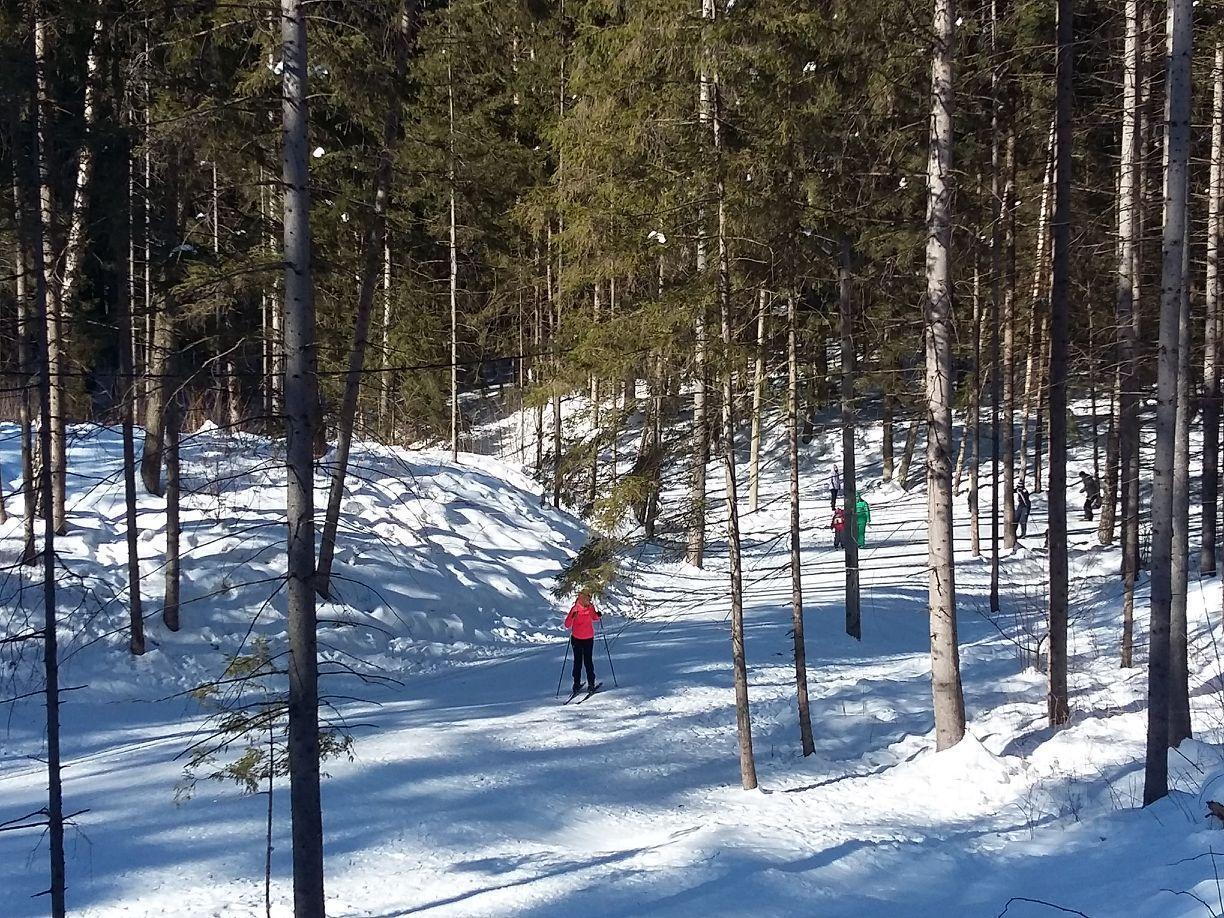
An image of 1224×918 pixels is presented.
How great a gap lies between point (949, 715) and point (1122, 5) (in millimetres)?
10986

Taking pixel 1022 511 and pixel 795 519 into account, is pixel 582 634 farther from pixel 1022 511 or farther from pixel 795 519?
pixel 1022 511

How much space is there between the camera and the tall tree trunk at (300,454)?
20.9 ft

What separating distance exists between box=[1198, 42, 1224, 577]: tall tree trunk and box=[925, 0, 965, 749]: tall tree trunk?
4.25m

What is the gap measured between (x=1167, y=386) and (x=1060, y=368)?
2.83m

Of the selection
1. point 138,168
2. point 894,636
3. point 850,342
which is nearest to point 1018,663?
point 894,636

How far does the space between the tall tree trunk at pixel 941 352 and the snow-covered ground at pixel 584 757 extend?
4.69 feet

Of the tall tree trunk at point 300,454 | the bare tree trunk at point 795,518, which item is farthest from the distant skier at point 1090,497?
the tall tree trunk at point 300,454

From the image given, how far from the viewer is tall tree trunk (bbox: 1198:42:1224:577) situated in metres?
14.0

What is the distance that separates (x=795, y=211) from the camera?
35.7 ft

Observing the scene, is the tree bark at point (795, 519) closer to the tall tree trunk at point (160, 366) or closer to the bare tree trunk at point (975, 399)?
the bare tree trunk at point (975, 399)

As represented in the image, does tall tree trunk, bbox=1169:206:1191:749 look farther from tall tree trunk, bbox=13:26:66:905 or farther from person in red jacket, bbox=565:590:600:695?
tall tree trunk, bbox=13:26:66:905

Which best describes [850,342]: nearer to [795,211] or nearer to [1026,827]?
[795,211]

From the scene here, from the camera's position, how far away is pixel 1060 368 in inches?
456

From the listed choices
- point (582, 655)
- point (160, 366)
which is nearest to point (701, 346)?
point (582, 655)
